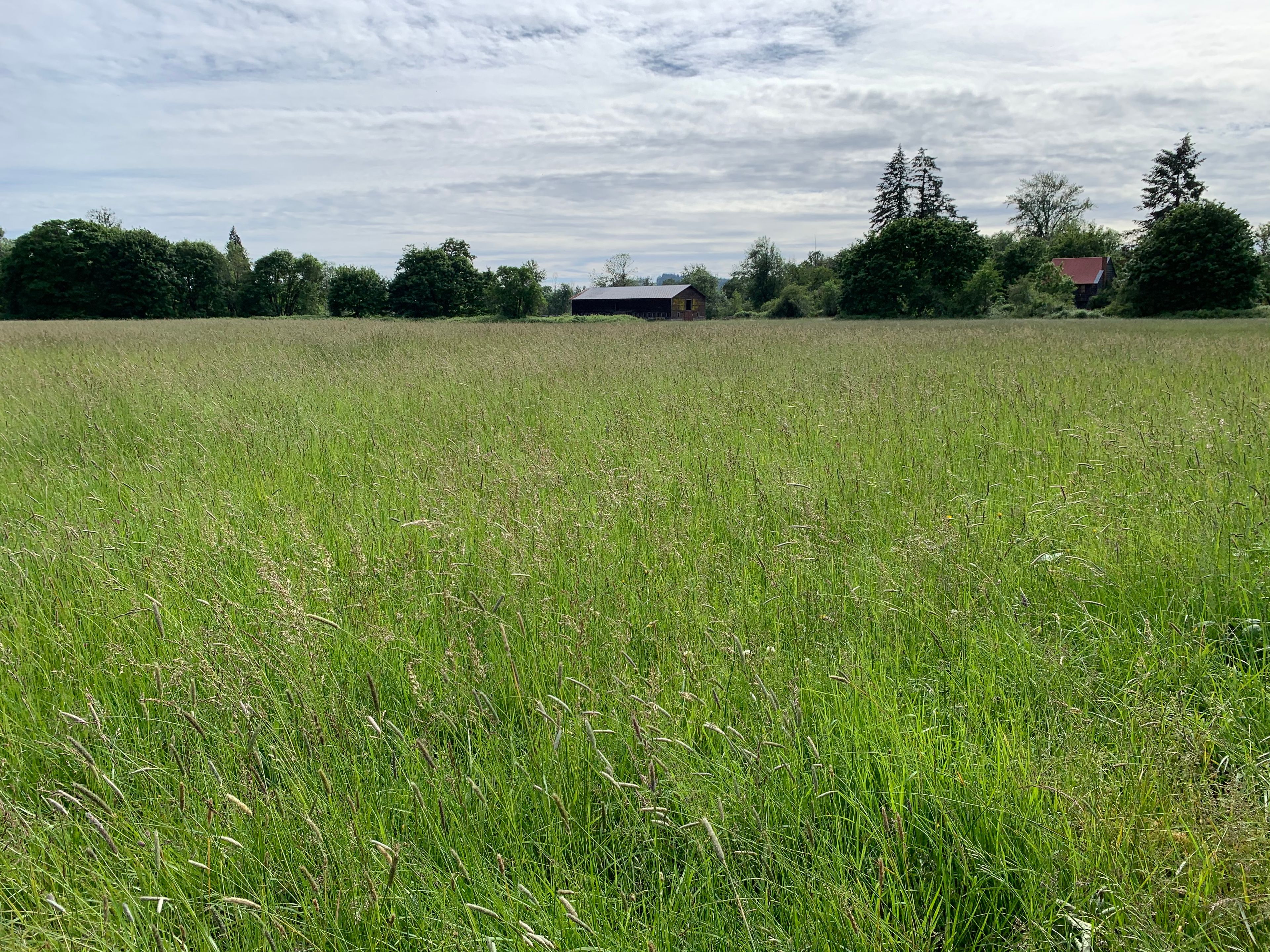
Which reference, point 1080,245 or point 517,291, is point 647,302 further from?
point 1080,245

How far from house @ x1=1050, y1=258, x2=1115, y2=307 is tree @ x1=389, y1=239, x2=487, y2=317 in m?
56.9

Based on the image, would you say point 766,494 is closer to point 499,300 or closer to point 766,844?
point 766,844

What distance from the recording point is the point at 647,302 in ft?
257

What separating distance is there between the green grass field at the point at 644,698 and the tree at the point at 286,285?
6814 centimetres

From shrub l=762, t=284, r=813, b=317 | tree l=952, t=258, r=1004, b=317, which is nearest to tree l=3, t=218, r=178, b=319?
shrub l=762, t=284, r=813, b=317

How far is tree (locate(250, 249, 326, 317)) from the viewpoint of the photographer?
63.1 meters

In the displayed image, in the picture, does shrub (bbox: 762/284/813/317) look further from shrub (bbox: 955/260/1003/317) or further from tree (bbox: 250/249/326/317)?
tree (bbox: 250/249/326/317)

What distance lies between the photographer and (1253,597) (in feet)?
8.85

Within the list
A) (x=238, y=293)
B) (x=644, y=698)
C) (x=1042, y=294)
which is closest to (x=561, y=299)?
(x=238, y=293)

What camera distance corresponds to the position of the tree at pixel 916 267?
4138 cm

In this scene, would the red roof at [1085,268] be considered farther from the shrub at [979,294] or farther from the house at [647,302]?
the house at [647,302]

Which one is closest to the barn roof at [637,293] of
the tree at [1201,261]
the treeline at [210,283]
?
the treeline at [210,283]

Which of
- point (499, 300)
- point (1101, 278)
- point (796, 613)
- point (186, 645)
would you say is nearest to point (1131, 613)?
point (796, 613)

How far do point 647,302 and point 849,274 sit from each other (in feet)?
119
